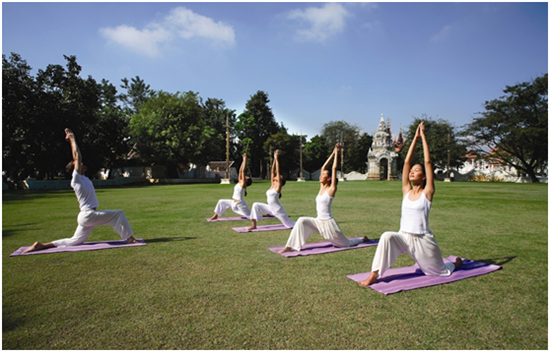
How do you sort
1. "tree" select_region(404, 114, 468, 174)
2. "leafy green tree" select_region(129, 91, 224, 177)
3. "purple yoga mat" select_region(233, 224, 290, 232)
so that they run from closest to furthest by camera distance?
"purple yoga mat" select_region(233, 224, 290, 232) < "leafy green tree" select_region(129, 91, 224, 177) < "tree" select_region(404, 114, 468, 174)

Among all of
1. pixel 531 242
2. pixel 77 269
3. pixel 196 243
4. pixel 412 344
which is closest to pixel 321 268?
pixel 412 344

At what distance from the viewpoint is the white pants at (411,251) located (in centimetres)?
474

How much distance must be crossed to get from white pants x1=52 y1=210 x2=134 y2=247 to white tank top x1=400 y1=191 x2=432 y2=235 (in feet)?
16.9

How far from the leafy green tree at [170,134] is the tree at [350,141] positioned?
27.5 meters

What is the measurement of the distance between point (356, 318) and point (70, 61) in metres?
38.7

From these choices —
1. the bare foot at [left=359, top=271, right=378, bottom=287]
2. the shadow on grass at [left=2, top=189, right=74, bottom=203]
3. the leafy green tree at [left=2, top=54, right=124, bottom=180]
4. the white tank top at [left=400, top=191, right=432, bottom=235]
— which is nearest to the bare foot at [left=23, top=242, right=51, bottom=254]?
the bare foot at [left=359, top=271, right=378, bottom=287]

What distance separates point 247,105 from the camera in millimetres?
66500

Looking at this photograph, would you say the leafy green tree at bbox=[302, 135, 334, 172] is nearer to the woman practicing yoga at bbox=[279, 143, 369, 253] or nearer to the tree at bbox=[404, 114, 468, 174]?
the tree at bbox=[404, 114, 468, 174]

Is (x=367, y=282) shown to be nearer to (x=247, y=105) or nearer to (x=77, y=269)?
(x=77, y=269)

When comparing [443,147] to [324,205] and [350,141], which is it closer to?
[350,141]

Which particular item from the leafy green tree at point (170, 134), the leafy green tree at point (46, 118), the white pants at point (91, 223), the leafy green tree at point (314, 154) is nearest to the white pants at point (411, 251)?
the white pants at point (91, 223)

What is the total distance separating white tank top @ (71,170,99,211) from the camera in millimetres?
6668

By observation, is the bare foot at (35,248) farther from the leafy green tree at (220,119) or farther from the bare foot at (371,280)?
the leafy green tree at (220,119)

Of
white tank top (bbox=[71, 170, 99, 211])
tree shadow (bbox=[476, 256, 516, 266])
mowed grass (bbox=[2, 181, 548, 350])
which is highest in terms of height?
white tank top (bbox=[71, 170, 99, 211])
